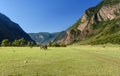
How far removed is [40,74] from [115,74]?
828 centimetres

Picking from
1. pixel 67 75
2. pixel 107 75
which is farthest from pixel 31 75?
pixel 107 75

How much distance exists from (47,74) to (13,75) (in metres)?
3.62

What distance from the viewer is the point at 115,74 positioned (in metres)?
28.5

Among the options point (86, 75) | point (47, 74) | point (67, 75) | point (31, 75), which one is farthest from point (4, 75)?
point (86, 75)

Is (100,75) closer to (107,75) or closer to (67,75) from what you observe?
(107,75)

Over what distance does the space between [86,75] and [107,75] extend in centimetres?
229

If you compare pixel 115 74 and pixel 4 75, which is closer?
pixel 4 75

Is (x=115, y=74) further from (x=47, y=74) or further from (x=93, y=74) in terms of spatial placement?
(x=47, y=74)

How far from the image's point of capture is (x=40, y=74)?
27.5 meters

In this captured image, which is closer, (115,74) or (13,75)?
(13,75)

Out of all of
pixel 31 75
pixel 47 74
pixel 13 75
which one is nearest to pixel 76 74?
pixel 47 74

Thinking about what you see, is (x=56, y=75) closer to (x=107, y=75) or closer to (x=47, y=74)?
(x=47, y=74)

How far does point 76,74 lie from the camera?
2825cm

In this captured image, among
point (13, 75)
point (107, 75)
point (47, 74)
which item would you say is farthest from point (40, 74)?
point (107, 75)
